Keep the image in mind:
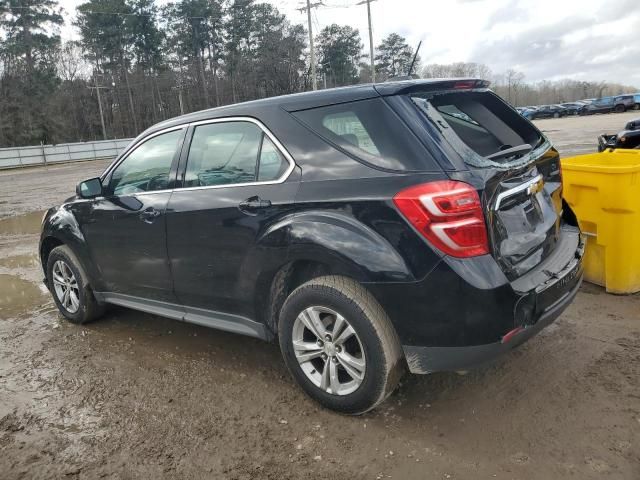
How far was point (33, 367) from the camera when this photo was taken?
13.1 feet

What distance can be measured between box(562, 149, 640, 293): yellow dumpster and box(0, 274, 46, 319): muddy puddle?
5.35 m

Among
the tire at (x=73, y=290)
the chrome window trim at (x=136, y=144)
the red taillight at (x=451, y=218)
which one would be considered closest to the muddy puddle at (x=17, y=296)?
the tire at (x=73, y=290)

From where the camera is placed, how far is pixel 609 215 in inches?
169

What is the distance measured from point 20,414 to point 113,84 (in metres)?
65.8

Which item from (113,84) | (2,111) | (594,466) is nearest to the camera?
(594,466)

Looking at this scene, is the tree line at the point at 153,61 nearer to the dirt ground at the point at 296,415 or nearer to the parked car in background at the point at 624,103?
the parked car in background at the point at 624,103

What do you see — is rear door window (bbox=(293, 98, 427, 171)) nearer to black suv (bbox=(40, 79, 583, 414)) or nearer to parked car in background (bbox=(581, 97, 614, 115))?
black suv (bbox=(40, 79, 583, 414))

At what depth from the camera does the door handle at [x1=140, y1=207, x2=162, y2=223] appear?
146 inches

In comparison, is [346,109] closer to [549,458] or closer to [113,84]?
[549,458]

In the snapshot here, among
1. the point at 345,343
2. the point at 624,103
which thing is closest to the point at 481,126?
the point at 345,343

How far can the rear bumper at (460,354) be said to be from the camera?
8.45 feet

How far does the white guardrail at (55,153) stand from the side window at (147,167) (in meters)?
39.4

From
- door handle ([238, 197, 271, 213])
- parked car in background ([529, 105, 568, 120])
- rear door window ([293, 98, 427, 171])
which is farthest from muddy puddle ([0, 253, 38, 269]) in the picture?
parked car in background ([529, 105, 568, 120])

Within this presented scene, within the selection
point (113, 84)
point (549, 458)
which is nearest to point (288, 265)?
point (549, 458)
